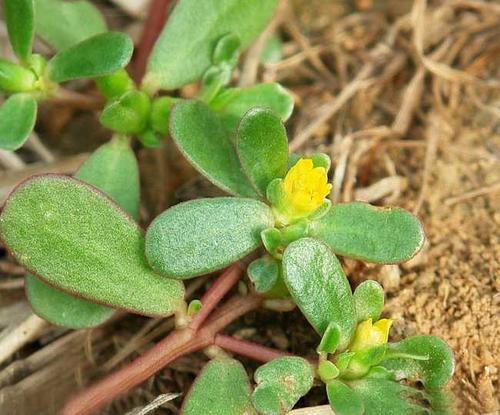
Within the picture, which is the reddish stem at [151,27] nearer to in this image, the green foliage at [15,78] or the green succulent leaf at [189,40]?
the green succulent leaf at [189,40]

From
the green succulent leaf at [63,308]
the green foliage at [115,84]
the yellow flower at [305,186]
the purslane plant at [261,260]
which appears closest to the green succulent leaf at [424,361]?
the purslane plant at [261,260]

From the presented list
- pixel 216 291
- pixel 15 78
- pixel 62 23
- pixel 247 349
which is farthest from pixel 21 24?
pixel 247 349

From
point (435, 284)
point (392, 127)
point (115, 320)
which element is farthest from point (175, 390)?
point (392, 127)

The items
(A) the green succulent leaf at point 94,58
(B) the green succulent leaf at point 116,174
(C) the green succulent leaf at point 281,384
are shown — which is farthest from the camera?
(B) the green succulent leaf at point 116,174

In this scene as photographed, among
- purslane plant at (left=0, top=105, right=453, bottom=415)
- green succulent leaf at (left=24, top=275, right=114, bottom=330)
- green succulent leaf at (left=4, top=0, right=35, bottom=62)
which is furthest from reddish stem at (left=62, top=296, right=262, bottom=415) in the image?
green succulent leaf at (left=4, top=0, right=35, bottom=62)

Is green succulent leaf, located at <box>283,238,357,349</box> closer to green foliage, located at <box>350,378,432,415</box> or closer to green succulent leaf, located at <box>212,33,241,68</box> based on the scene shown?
green foliage, located at <box>350,378,432,415</box>

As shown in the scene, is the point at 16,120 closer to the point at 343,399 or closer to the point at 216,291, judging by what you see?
the point at 216,291
